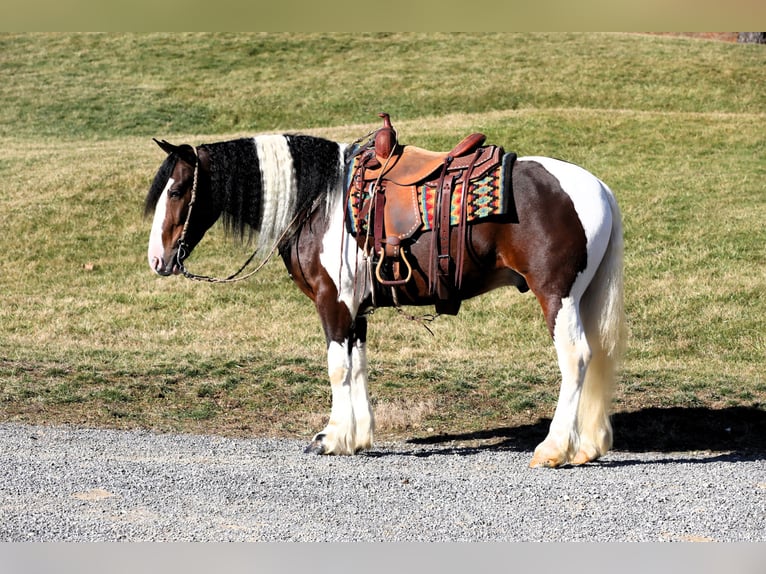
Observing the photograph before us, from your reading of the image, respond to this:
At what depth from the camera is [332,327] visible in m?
6.99

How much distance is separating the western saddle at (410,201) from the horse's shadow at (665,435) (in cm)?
161

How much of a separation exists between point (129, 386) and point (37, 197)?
931cm

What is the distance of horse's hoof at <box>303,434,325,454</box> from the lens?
711 cm

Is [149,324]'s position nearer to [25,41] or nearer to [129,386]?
[129,386]

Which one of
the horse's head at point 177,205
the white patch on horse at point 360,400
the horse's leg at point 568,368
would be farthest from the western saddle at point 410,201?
the horse's head at point 177,205

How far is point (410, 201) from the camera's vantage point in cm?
679

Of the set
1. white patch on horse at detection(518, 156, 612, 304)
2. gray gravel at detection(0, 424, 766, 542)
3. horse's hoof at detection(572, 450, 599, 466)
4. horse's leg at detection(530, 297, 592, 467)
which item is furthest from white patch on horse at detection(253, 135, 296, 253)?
horse's hoof at detection(572, 450, 599, 466)

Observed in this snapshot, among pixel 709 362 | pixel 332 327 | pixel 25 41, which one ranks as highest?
pixel 25 41

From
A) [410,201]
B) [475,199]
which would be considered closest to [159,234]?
[410,201]

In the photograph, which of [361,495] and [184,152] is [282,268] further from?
[361,495]

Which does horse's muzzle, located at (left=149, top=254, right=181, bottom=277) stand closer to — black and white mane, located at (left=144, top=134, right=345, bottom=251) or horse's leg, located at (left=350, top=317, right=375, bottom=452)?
black and white mane, located at (left=144, top=134, right=345, bottom=251)

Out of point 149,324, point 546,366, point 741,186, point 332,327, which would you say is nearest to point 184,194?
point 332,327

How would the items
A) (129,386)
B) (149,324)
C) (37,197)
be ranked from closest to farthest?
(129,386)
(149,324)
(37,197)

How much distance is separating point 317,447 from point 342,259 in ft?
4.58
